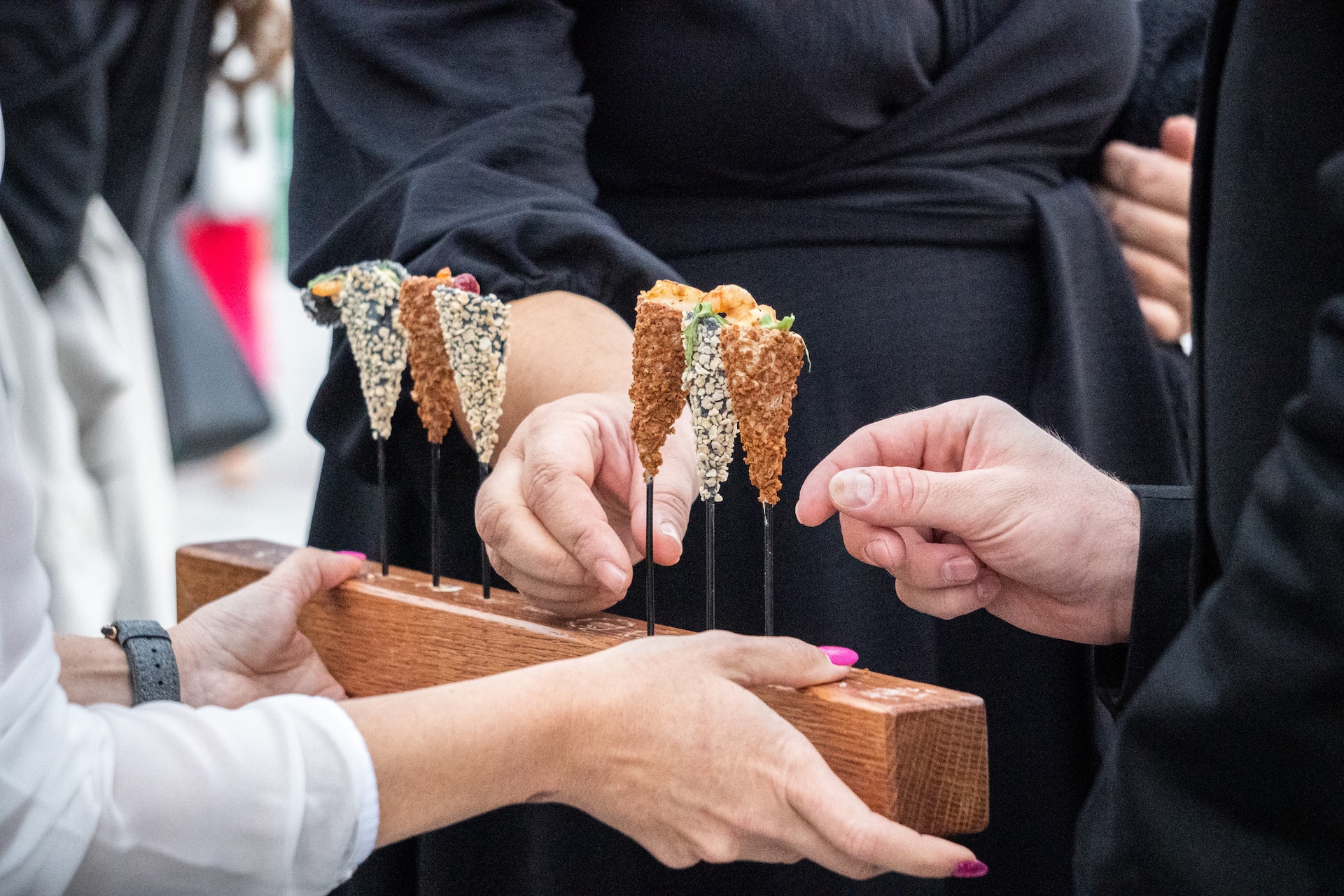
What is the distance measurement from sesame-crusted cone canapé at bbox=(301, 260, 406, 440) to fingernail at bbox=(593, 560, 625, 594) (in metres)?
0.36

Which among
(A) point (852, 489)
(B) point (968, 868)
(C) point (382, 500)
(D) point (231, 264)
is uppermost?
(A) point (852, 489)

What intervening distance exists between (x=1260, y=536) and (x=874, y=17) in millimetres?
732

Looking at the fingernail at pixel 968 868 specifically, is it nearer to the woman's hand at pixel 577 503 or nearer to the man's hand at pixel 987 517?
the man's hand at pixel 987 517

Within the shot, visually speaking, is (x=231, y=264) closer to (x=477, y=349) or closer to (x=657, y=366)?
(x=477, y=349)

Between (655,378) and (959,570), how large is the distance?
0.97 feet

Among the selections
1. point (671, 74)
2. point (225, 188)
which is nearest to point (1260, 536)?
point (671, 74)

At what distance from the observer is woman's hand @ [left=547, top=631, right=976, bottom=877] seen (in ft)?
2.95

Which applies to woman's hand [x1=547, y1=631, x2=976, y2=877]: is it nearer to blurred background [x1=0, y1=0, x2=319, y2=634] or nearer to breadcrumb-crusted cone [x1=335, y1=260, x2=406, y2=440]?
breadcrumb-crusted cone [x1=335, y1=260, x2=406, y2=440]

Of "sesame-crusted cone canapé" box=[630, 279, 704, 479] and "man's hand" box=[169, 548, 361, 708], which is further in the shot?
"man's hand" box=[169, 548, 361, 708]

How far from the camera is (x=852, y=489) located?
3.18 feet

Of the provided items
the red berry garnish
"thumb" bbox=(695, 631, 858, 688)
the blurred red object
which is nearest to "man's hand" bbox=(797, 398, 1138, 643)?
"thumb" bbox=(695, 631, 858, 688)

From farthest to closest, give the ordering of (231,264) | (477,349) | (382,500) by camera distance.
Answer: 1. (231,264)
2. (382,500)
3. (477,349)

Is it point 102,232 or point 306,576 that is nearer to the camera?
point 306,576

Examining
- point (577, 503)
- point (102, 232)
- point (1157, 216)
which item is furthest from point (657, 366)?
point (102, 232)
